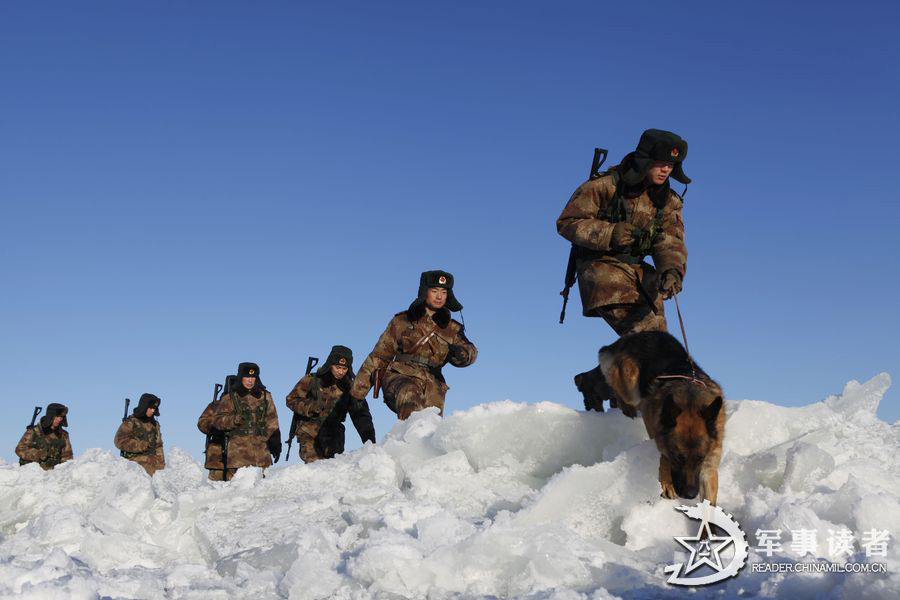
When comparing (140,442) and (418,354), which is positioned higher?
(140,442)

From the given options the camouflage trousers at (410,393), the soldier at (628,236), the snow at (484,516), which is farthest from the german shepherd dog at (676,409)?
the camouflage trousers at (410,393)

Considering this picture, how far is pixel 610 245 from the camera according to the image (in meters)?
6.71

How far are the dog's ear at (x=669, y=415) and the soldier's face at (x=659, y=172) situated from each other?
2629mm

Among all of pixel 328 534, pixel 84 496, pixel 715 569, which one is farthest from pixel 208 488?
pixel 715 569

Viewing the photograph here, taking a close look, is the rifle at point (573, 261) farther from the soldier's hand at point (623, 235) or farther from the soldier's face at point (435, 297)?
the soldier's face at point (435, 297)

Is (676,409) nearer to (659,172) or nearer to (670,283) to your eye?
(670,283)

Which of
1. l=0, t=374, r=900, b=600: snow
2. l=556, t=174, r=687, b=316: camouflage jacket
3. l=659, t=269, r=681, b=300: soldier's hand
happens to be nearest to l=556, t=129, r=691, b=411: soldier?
l=556, t=174, r=687, b=316: camouflage jacket

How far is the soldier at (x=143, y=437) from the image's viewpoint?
750 inches

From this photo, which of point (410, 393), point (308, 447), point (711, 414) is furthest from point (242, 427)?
point (711, 414)

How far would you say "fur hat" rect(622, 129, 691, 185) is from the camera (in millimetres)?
6539

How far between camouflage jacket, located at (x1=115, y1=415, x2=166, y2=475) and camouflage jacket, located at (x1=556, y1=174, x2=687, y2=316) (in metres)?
15.1

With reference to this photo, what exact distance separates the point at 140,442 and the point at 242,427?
5663 millimetres

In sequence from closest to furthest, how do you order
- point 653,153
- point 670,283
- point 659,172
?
point 670,283 → point 653,153 → point 659,172

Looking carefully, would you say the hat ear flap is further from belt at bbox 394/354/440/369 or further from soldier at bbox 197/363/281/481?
soldier at bbox 197/363/281/481
